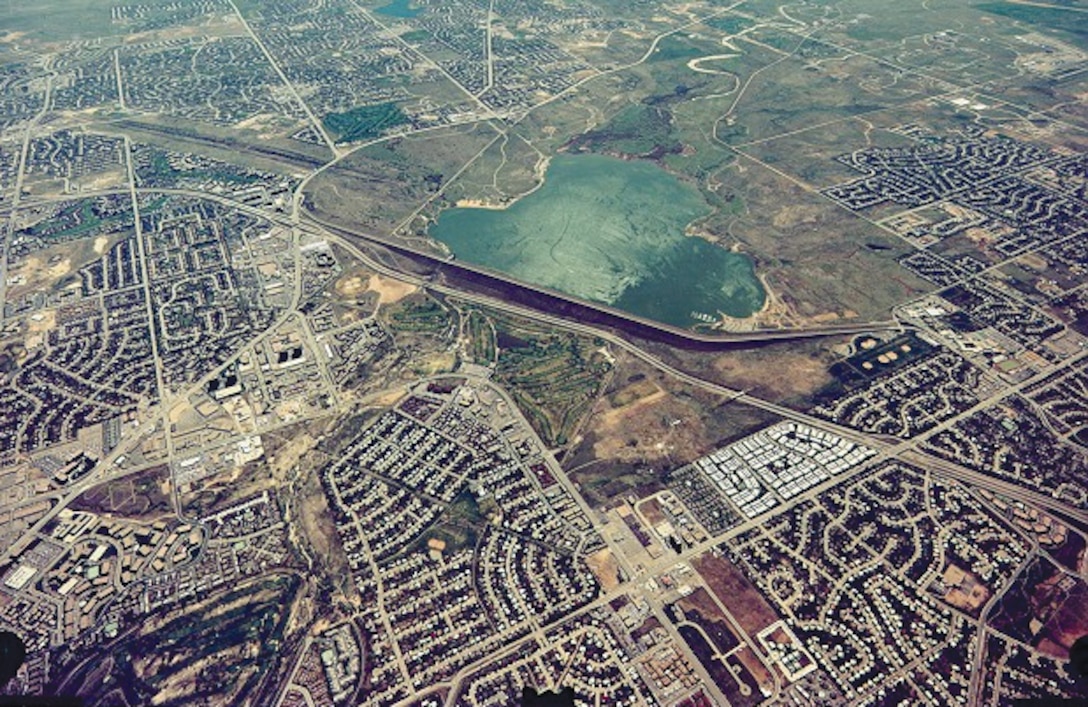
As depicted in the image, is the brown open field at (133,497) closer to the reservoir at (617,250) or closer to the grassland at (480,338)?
the grassland at (480,338)

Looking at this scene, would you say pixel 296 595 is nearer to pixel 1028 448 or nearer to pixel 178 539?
pixel 178 539

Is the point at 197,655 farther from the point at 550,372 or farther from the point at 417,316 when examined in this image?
the point at 417,316

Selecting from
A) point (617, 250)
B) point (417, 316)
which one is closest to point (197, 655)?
point (417, 316)

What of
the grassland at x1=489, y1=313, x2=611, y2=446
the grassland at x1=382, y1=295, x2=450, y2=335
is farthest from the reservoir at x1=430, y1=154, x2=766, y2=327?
the grassland at x1=382, y1=295, x2=450, y2=335

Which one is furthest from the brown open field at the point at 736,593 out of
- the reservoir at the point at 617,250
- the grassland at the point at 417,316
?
the grassland at the point at 417,316

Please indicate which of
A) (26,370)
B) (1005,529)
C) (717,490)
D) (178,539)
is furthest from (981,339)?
(26,370)

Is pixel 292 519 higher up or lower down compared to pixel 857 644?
higher up

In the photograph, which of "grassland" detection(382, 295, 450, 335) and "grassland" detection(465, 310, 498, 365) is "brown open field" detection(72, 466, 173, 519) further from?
"grassland" detection(465, 310, 498, 365)
